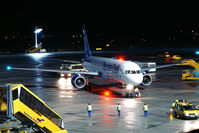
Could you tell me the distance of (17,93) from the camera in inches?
739

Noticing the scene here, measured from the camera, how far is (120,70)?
132ft

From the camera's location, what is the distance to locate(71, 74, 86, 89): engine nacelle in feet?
147

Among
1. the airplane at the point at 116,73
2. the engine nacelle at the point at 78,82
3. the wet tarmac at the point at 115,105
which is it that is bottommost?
the wet tarmac at the point at 115,105

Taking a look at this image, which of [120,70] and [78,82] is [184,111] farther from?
[78,82]

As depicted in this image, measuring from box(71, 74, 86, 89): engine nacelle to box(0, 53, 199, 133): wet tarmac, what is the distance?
94cm

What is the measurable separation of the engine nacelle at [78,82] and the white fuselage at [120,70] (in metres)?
2.75

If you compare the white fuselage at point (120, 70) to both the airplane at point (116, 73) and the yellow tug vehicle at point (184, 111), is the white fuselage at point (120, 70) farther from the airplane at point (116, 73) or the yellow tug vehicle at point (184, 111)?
the yellow tug vehicle at point (184, 111)

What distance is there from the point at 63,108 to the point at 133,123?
860 cm

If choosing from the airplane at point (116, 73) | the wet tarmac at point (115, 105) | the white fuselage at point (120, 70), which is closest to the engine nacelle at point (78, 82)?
the airplane at point (116, 73)

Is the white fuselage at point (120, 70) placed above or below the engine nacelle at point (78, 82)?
above

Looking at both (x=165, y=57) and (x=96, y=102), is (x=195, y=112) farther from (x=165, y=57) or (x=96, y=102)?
(x=165, y=57)

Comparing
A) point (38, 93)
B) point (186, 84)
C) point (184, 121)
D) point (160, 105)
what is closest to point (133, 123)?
point (184, 121)

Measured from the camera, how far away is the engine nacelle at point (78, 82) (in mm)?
44938

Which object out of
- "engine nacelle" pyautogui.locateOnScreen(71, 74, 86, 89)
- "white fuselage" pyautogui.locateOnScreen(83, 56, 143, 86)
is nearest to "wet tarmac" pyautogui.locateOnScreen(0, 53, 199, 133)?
"engine nacelle" pyautogui.locateOnScreen(71, 74, 86, 89)
